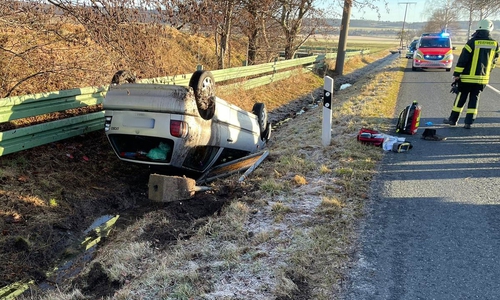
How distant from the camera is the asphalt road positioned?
2.74 m

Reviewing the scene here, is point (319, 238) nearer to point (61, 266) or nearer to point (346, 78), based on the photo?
point (61, 266)

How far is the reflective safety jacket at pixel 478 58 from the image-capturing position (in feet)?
23.5

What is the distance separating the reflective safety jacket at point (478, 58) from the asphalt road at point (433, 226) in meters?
1.42

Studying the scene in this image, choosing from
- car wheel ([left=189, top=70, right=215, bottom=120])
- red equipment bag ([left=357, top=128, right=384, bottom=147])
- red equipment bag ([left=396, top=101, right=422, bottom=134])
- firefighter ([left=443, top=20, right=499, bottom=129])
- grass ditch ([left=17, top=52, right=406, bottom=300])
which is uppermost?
firefighter ([left=443, top=20, right=499, bottom=129])

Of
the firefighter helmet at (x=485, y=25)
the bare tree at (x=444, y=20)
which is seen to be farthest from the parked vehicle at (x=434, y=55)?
the bare tree at (x=444, y=20)

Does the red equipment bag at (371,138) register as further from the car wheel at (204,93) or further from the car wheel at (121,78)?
the car wheel at (121,78)

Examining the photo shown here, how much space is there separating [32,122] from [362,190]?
4723 mm

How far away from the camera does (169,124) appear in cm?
456

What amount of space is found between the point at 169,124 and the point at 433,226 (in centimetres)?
310

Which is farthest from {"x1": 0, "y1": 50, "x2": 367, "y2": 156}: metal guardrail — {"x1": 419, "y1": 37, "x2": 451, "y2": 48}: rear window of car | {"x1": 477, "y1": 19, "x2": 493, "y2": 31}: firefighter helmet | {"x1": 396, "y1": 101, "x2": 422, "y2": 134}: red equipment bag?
{"x1": 419, "y1": 37, "x2": 451, "y2": 48}: rear window of car

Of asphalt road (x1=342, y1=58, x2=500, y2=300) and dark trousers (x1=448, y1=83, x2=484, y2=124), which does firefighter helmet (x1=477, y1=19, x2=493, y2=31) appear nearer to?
dark trousers (x1=448, y1=83, x2=484, y2=124)

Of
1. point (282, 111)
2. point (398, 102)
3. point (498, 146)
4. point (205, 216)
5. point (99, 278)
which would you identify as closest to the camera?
point (99, 278)

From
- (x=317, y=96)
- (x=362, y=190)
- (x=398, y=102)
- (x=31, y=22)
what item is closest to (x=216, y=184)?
(x=362, y=190)

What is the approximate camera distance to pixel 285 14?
16922mm
